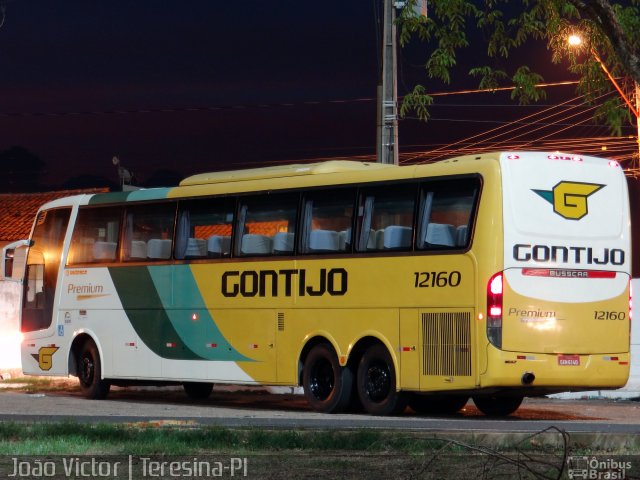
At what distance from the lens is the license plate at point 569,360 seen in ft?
62.8

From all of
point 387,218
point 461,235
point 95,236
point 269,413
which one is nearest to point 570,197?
point 461,235

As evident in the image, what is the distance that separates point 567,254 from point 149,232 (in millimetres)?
7714

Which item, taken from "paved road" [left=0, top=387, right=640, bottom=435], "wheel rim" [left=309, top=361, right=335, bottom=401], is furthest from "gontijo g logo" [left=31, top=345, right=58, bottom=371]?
"wheel rim" [left=309, top=361, right=335, bottom=401]

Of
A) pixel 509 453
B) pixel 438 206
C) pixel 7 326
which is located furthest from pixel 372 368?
pixel 7 326

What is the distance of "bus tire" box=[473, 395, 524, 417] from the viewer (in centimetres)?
2115

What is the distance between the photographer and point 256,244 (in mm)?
22031

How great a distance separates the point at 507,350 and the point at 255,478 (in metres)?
8.58

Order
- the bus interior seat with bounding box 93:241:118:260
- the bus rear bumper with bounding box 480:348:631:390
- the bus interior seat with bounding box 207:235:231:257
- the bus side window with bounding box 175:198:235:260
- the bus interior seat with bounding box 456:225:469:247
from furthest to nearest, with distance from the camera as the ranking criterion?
the bus interior seat with bounding box 93:241:118:260
the bus side window with bounding box 175:198:235:260
the bus interior seat with bounding box 207:235:231:257
the bus interior seat with bounding box 456:225:469:247
the bus rear bumper with bounding box 480:348:631:390

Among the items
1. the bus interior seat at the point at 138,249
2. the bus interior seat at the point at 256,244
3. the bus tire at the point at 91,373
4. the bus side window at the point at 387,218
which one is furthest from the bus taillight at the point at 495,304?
the bus tire at the point at 91,373

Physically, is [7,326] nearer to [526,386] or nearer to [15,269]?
[15,269]

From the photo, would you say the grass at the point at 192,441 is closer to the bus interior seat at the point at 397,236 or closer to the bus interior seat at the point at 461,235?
the bus interior seat at the point at 461,235

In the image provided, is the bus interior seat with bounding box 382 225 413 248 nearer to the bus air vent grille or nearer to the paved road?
the bus air vent grille

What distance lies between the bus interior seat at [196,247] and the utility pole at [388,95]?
689 centimetres

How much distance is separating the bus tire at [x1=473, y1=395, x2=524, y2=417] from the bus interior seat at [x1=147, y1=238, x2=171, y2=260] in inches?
223
